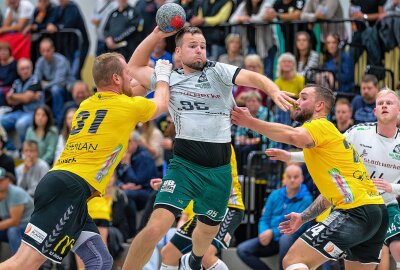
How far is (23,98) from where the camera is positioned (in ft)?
59.0

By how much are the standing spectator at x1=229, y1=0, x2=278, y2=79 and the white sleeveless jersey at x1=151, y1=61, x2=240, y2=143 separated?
6.80 meters

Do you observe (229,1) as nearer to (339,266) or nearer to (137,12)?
(137,12)

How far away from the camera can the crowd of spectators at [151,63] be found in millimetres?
15344

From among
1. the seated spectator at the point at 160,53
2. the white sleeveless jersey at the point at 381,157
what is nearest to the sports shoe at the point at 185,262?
the white sleeveless jersey at the point at 381,157

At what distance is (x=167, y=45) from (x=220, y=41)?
1.16m

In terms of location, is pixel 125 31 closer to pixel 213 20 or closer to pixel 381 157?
pixel 213 20

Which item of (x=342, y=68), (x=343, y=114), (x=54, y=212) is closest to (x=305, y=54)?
(x=342, y=68)

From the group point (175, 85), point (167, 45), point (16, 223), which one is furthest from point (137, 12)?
→ point (175, 85)

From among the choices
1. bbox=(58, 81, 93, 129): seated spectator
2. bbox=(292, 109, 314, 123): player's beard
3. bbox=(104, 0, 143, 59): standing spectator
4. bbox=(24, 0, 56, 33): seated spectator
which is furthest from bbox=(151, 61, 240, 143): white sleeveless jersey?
bbox=(24, 0, 56, 33): seated spectator

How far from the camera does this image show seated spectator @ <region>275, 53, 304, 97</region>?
15516mm

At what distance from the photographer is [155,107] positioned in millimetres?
9555

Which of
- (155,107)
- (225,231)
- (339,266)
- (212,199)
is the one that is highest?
(155,107)

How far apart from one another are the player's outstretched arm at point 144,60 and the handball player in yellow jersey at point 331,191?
1072mm

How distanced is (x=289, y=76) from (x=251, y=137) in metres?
1.13
